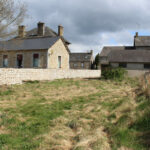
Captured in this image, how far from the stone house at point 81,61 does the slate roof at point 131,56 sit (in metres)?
17.9

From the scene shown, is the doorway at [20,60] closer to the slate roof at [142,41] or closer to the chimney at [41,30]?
the chimney at [41,30]

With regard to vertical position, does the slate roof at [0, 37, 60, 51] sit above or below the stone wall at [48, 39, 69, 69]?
above

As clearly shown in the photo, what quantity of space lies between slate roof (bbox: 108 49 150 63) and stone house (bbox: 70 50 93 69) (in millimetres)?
17934

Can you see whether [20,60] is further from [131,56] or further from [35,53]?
[131,56]

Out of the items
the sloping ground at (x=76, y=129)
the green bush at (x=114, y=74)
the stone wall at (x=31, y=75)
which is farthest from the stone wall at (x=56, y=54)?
the sloping ground at (x=76, y=129)

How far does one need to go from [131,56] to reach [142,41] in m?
18.8

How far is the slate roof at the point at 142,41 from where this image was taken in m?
44.4

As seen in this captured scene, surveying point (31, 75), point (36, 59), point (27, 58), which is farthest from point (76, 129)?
point (27, 58)

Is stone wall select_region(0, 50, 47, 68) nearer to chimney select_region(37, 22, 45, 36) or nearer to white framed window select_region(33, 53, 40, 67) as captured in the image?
white framed window select_region(33, 53, 40, 67)

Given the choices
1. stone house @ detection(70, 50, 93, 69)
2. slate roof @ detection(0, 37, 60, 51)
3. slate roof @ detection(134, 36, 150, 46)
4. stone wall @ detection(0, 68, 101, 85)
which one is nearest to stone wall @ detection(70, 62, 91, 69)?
stone house @ detection(70, 50, 93, 69)

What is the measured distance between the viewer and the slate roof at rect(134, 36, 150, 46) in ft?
146

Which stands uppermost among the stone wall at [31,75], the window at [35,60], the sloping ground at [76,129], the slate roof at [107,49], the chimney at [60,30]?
the chimney at [60,30]

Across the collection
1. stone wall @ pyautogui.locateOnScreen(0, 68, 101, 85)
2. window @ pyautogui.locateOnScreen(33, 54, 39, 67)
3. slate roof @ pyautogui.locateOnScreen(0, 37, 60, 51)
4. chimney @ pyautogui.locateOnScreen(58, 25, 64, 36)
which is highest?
chimney @ pyautogui.locateOnScreen(58, 25, 64, 36)

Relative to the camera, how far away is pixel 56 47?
22.8 m
